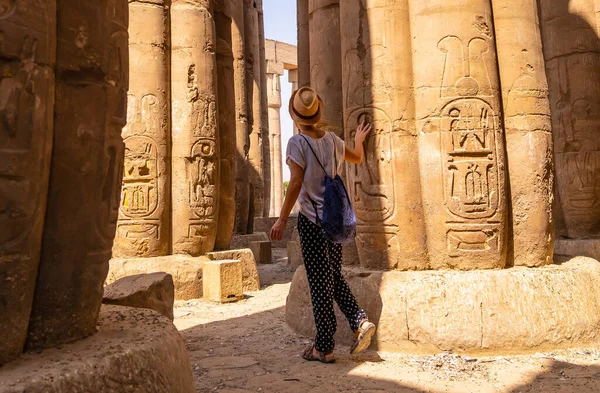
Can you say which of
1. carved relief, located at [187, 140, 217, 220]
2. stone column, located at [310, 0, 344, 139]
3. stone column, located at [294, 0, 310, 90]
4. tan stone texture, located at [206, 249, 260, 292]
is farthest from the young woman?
stone column, located at [294, 0, 310, 90]

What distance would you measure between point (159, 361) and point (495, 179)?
8.83 ft

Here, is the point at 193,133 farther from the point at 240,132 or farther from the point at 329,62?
the point at 240,132

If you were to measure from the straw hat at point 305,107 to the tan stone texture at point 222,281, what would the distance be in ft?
9.17

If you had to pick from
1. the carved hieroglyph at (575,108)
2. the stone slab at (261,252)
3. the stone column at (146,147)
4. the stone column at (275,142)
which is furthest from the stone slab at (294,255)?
the stone column at (275,142)

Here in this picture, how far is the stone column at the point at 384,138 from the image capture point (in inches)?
148

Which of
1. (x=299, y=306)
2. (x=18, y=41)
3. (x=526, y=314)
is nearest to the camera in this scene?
(x=18, y=41)

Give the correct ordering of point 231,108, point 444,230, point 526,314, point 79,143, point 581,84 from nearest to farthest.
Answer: point 79,143, point 526,314, point 444,230, point 581,84, point 231,108

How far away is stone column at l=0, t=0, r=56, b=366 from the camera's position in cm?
166

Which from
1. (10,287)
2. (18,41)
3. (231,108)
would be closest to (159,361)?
(10,287)

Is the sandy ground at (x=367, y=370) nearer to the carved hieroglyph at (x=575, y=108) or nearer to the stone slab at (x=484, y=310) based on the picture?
the stone slab at (x=484, y=310)

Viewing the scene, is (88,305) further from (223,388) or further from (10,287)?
(223,388)

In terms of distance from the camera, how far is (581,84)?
617 centimetres

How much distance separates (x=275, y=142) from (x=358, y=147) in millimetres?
19169

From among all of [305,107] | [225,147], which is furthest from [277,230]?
[225,147]
